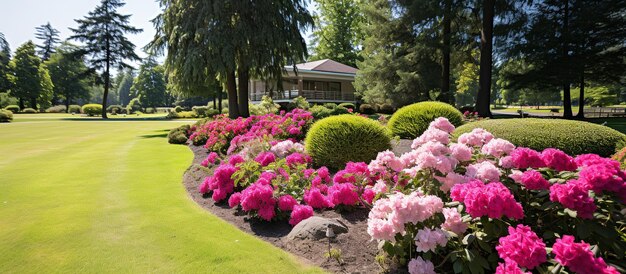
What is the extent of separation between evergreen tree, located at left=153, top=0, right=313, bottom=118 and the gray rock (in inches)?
560

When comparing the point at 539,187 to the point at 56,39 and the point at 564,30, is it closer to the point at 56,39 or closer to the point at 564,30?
the point at 564,30

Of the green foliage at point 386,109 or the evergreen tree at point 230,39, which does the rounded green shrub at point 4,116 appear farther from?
the green foliage at point 386,109

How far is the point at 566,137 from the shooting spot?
7020 mm

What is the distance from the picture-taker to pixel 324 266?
10.8 feet

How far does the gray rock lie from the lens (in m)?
3.81

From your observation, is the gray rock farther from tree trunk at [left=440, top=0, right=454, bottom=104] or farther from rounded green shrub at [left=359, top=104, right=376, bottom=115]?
rounded green shrub at [left=359, top=104, right=376, bottom=115]

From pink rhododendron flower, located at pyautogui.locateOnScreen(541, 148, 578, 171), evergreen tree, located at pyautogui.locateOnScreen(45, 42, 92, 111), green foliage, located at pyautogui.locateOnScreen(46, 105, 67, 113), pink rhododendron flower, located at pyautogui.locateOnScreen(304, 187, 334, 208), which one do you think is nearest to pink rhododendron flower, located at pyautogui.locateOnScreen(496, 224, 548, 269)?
pink rhododendron flower, located at pyautogui.locateOnScreen(541, 148, 578, 171)

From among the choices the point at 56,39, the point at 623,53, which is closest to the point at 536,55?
the point at 623,53

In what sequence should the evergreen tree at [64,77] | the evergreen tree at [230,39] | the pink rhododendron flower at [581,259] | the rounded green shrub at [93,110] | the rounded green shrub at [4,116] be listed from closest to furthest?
the pink rhododendron flower at [581,259] < the evergreen tree at [230,39] < the rounded green shrub at [4,116] < the rounded green shrub at [93,110] < the evergreen tree at [64,77]

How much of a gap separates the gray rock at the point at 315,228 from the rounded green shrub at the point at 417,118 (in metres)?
6.35

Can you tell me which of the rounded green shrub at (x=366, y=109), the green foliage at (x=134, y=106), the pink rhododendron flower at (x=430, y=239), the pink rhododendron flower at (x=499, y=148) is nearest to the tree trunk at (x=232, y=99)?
the rounded green shrub at (x=366, y=109)

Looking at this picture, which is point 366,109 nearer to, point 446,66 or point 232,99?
point 446,66

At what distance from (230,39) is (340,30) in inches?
1257

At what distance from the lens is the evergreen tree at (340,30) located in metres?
44.9
